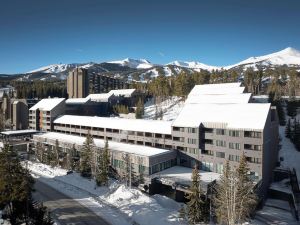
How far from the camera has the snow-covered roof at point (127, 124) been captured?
69562mm

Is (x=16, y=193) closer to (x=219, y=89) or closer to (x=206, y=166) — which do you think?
(x=206, y=166)

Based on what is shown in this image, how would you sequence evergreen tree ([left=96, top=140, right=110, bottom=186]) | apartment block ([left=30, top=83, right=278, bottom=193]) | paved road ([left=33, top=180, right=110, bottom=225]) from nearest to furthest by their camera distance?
paved road ([left=33, top=180, right=110, bottom=225]) < apartment block ([left=30, top=83, right=278, bottom=193]) < evergreen tree ([left=96, top=140, right=110, bottom=186])

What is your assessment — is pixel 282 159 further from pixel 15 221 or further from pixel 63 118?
pixel 63 118

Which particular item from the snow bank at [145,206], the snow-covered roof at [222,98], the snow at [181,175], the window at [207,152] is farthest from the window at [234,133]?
the snow-covered roof at [222,98]

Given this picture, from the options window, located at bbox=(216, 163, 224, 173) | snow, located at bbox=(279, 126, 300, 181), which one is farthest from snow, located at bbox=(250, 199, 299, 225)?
snow, located at bbox=(279, 126, 300, 181)

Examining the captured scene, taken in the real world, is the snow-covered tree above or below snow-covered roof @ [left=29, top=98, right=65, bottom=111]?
below

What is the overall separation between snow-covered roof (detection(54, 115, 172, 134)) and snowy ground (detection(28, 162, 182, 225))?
17999 millimetres

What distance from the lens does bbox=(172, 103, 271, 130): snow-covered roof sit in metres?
54.6

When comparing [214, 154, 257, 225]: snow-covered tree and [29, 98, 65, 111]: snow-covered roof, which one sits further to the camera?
[29, 98, 65, 111]: snow-covered roof

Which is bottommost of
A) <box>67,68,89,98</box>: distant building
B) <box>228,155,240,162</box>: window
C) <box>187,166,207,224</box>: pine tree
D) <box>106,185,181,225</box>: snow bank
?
<box>106,185,181,225</box>: snow bank

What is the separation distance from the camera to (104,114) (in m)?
143

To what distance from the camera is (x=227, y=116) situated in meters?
59.0

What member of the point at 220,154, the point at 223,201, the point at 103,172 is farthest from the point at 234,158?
the point at 103,172

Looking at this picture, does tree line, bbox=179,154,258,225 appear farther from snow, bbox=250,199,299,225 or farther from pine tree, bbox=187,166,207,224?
snow, bbox=250,199,299,225
